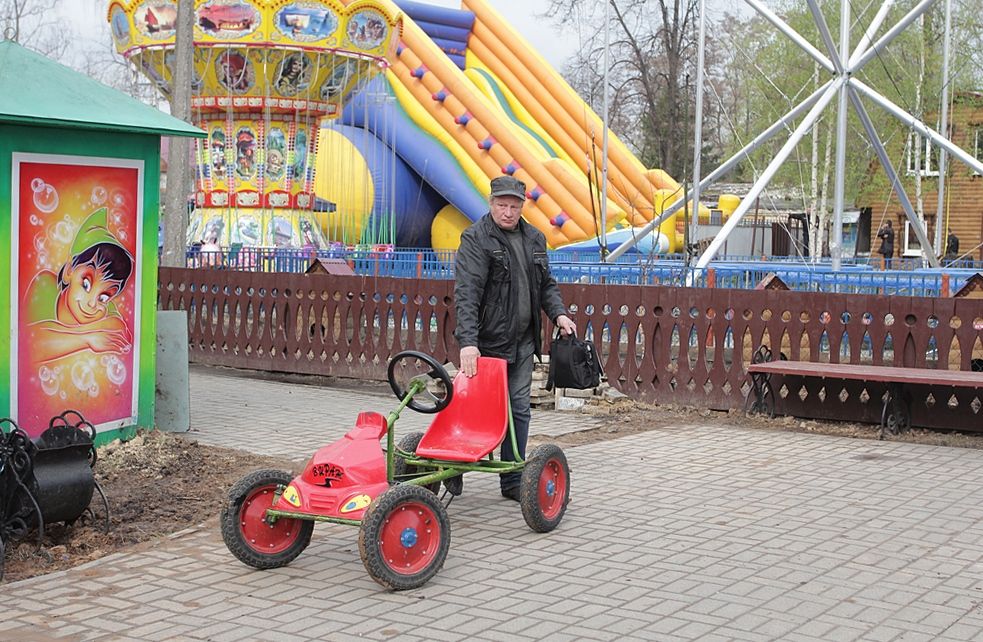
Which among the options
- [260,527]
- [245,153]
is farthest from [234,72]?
[260,527]

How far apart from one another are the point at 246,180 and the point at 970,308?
1696 centimetres

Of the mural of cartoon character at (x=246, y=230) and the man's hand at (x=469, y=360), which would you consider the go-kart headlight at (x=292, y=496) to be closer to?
the man's hand at (x=469, y=360)

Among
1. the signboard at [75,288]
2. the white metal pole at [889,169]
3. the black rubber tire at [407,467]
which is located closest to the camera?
the black rubber tire at [407,467]

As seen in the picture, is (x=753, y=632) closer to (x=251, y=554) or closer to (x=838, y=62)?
(x=251, y=554)

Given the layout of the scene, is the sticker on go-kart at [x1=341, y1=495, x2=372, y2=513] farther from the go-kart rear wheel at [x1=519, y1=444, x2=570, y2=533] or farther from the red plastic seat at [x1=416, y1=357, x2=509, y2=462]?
the go-kart rear wheel at [x1=519, y1=444, x2=570, y2=533]

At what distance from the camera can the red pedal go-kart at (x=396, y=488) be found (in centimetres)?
574

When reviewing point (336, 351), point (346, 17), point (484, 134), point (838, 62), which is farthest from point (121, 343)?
point (484, 134)

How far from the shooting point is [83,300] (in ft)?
27.9

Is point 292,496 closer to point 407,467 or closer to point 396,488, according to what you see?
point 396,488

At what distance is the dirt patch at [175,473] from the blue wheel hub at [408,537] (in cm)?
170

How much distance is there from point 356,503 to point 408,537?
299 millimetres

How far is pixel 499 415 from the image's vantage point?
6.91 metres

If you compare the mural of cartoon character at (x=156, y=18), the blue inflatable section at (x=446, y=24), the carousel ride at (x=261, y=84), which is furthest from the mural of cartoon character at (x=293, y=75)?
the blue inflatable section at (x=446, y=24)

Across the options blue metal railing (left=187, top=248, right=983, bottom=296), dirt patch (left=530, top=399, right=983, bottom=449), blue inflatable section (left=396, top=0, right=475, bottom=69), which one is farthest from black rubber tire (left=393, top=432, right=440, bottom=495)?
blue inflatable section (left=396, top=0, right=475, bottom=69)
